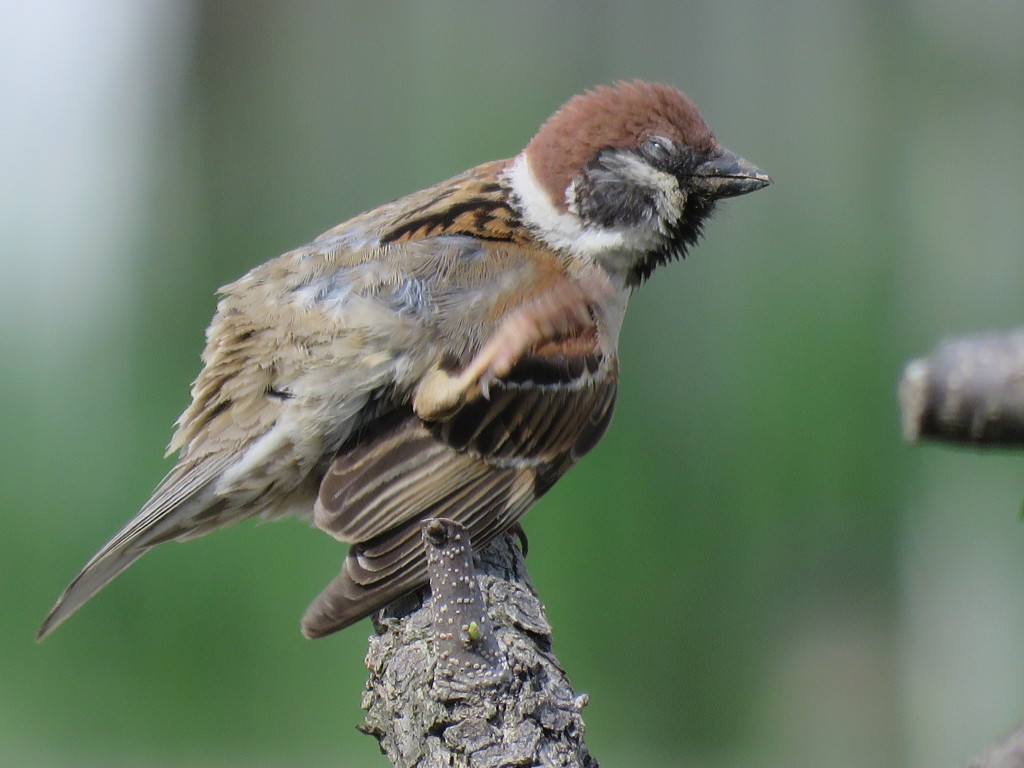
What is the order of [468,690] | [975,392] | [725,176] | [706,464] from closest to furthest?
[975,392], [468,690], [725,176], [706,464]

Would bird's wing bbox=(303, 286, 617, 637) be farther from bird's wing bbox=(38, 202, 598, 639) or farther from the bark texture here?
the bark texture

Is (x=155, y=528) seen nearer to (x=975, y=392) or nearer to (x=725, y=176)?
(x=725, y=176)

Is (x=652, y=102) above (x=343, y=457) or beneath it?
above

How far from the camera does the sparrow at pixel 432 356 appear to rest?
1926mm

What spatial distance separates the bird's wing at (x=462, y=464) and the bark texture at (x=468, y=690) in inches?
7.9

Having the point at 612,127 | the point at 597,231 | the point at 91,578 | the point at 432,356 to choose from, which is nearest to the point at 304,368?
the point at 432,356

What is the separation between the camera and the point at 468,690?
4.47 feet

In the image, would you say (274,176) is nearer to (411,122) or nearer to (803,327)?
(411,122)

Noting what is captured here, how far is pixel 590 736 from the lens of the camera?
3.82 m

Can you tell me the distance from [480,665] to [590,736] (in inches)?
103

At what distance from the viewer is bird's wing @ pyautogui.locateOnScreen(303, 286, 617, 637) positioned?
1.82 meters

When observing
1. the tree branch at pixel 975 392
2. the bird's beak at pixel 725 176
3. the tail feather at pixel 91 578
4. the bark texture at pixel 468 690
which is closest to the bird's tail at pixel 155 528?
the tail feather at pixel 91 578

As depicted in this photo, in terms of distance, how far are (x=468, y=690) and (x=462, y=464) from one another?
0.68 meters

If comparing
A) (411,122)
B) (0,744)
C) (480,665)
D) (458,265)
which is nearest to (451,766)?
(480,665)
